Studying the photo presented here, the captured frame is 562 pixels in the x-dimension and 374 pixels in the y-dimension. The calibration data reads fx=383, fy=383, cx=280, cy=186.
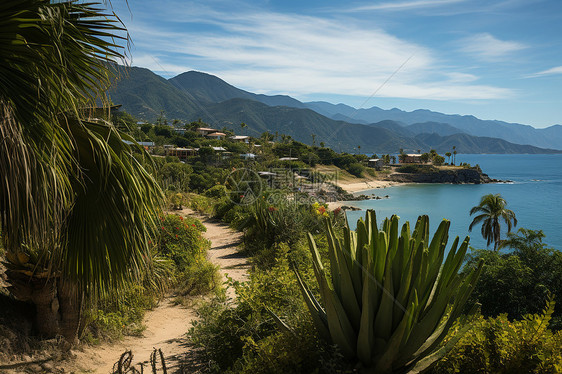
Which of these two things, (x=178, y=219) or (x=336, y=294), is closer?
(x=336, y=294)

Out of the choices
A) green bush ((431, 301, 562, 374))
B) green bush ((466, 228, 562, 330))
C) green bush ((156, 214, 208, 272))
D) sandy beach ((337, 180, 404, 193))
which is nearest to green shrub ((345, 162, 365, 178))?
sandy beach ((337, 180, 404, 193))

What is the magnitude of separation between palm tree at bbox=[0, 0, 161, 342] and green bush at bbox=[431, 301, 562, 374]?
2.36 metres

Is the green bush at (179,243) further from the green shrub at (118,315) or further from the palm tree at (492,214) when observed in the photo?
the palm tree at (492,214)

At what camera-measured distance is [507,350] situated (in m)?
2.45

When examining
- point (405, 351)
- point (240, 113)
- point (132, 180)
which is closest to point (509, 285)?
point (405, 351)

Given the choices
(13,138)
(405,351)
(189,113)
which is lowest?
(405,351)

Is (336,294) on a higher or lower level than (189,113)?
lower

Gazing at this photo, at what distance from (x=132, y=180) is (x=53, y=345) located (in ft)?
6.66

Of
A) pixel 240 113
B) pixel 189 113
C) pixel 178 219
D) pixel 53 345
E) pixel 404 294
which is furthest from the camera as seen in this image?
pixel 240 113

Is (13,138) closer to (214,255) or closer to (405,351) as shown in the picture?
(405,351)

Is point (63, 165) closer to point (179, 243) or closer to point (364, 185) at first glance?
point (179, 243)

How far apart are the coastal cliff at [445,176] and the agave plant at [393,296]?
87671 millimetres

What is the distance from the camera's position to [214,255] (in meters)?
9.74

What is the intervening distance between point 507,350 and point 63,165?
3.06m
